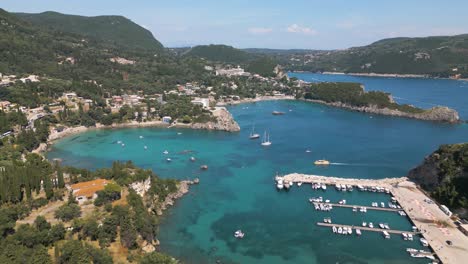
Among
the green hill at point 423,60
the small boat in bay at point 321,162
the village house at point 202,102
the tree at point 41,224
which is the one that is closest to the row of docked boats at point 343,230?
the small boat in bay at point 321,162

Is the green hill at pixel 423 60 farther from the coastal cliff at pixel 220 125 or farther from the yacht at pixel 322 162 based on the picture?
the yacht at pixel 322 162

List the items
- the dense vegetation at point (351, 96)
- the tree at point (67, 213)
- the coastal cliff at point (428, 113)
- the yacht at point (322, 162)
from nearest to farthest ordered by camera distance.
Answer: the tree at point (67, 213), the yacht at point (322, 162), the coastal cliff at point (428, 113), the dense vegetation at point (351, 96)

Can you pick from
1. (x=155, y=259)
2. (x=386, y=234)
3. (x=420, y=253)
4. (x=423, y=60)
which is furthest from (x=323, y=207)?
(x=423, y=60)

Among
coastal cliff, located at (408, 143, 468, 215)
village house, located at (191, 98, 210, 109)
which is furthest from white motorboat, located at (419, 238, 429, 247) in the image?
village house, located at (191, 98, 210, 109)

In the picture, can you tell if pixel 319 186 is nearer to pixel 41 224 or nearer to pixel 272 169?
pixel 272 169

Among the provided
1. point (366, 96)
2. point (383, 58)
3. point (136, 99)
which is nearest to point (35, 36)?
point (136, 99)
